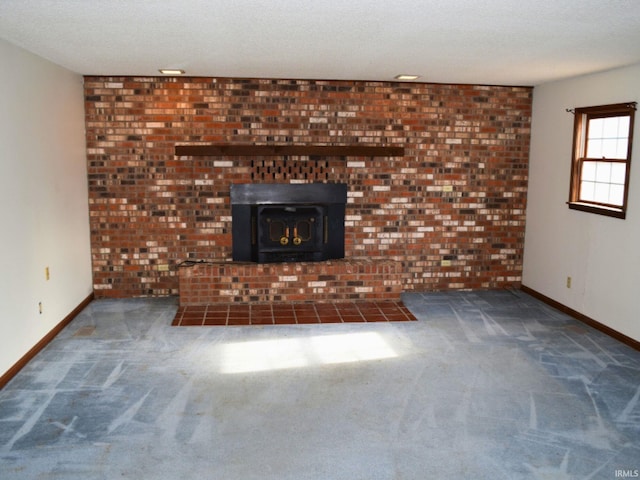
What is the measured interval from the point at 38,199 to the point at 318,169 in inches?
108

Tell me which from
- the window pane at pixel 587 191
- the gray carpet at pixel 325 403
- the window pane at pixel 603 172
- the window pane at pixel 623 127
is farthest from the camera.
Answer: the window pane at pixel 587 191

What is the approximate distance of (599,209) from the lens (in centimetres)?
528

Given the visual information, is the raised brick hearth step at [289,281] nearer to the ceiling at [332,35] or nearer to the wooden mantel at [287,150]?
the wooden mantel at [287,150]

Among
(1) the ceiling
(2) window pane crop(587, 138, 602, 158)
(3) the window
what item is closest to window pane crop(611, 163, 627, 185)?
(3) the window

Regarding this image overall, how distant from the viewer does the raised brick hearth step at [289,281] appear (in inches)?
232

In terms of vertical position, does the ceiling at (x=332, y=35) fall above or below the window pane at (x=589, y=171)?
above

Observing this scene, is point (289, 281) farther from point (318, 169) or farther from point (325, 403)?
A: point (325, 403)

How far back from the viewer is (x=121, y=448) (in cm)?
312

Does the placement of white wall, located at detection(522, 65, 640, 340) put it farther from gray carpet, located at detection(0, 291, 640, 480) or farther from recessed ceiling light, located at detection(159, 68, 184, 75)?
recessed ceiling light, located at detection(159, 68, 184, 75)

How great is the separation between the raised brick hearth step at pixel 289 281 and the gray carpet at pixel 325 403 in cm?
58

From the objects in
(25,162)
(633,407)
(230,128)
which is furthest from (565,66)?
(25,162)
